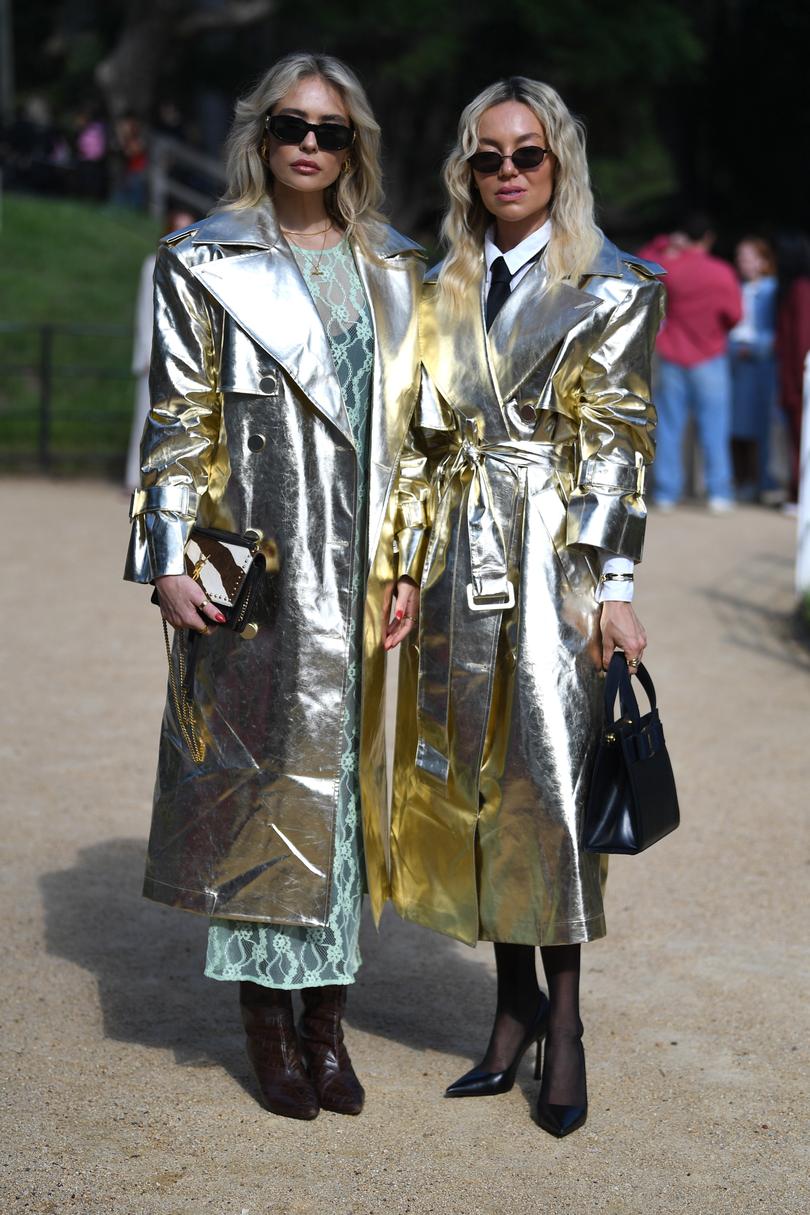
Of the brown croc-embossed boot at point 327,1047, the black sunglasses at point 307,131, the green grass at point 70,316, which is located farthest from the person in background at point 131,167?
the brown croc-embossed boot at point 327,1047

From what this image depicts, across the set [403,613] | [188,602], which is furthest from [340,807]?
[188,602]

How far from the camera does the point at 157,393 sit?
127 inches

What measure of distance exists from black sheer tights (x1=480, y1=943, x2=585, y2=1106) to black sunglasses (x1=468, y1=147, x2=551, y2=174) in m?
1.57

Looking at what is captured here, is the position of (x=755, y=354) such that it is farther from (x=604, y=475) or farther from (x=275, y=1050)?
(x=275, y=1050)

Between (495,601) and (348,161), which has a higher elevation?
(348,161)

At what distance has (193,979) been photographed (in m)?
4.04

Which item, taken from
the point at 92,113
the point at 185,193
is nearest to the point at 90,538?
the point at 185,193

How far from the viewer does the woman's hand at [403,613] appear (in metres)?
3.32

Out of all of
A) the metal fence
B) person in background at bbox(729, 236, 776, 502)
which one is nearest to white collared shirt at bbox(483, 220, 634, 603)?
person in background at bbox(729, 236, 776, 502)

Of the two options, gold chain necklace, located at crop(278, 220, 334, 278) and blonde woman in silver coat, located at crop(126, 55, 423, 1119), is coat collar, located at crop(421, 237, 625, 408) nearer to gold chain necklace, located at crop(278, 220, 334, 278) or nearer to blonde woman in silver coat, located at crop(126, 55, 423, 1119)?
blonde woman in silver coat, located at crop(126, 55, 423, 1119)

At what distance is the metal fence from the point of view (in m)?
13.5

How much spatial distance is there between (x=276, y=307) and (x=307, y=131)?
35 centimetres

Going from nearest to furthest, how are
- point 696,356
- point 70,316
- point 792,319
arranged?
point 696,356 < point 792,319 < point 70,316

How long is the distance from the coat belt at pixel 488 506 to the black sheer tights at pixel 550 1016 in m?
0.74
